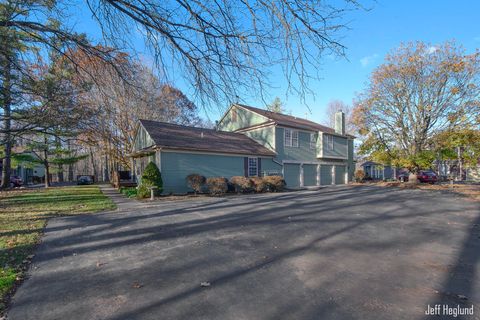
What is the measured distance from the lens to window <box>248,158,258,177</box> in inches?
788

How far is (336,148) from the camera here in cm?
2653

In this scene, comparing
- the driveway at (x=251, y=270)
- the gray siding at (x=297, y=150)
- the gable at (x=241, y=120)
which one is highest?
the gable at (x=241, y=120)

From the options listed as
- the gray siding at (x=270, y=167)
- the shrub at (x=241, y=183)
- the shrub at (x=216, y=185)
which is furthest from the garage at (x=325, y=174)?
the shrub at (x=216, y=185)

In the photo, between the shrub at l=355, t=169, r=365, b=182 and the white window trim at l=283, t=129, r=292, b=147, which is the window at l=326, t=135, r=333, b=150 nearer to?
the shrub at l=355, t=169, r=365, b=182

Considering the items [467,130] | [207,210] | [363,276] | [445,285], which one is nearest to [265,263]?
[363,276]

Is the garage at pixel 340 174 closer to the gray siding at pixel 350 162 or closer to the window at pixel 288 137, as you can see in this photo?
the gray siding at pixel 350 162

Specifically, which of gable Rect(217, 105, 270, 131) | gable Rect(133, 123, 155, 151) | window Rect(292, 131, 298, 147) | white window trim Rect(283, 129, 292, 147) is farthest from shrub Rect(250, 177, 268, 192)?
gable Rect(133, 123, 155, 151)

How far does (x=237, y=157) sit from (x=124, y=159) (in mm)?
13593

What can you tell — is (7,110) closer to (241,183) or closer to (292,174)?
(241,183)

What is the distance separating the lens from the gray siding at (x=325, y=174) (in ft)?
83.7

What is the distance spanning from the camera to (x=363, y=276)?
3949 millimetres

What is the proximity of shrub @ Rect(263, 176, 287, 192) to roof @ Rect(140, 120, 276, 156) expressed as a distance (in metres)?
2.43

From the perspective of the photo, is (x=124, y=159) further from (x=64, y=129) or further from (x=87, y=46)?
(x=87, y=46)

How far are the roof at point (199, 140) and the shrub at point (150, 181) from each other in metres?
1.57
